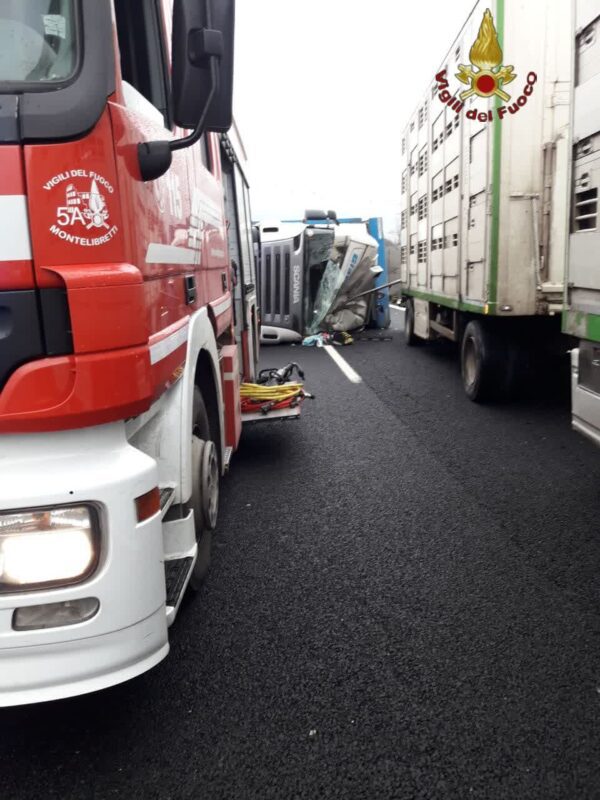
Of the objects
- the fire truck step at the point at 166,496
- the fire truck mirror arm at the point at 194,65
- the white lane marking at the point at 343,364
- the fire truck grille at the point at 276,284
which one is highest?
the fire truck mirror arm at the point at 194,65

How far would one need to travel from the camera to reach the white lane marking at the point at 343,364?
9.12m

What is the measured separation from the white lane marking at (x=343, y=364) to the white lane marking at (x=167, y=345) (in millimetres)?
6469

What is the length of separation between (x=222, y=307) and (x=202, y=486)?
54.7 inches

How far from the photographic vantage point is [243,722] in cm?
230

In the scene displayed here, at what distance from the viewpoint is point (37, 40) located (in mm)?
1844

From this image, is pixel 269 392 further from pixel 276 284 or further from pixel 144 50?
pixel 276 284

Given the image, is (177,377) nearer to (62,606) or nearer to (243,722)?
(62,606)

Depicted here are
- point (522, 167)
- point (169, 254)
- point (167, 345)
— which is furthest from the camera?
point (522, 167)

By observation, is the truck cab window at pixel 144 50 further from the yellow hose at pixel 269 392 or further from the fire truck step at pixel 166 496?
the yellow hose at pixel 269 392

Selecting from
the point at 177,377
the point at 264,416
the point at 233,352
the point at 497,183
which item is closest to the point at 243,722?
the point at 177,377

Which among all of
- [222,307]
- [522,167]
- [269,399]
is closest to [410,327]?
[522,167]

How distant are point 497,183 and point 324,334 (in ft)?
26.0

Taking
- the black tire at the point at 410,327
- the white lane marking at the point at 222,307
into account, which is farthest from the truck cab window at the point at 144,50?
the black tire at the point at 410,327

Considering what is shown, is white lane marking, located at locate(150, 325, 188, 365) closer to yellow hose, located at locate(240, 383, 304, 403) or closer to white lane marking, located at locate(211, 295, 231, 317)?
white lane marking, located at locate(211, 295, 231, 317)
